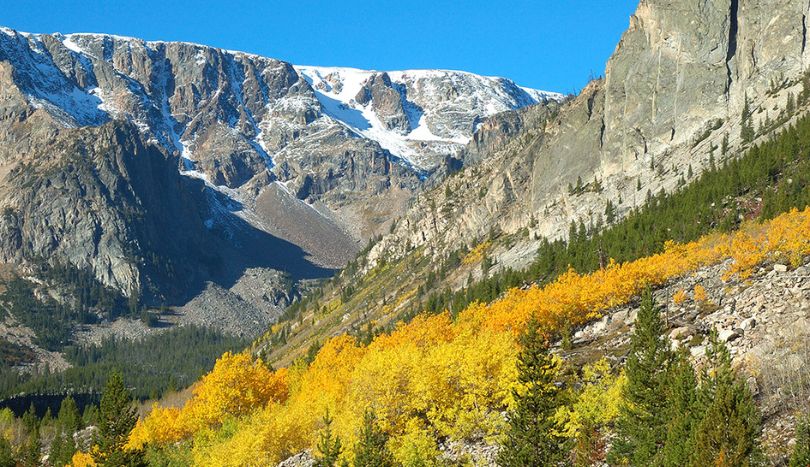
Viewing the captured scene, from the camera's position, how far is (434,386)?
237 feet

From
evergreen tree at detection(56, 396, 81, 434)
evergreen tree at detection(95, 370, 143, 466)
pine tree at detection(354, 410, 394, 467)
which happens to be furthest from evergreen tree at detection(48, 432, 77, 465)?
pine tree at detection(354, 410, 394, 467)

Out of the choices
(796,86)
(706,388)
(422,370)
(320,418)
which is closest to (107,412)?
(320,418)

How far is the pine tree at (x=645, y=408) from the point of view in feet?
158

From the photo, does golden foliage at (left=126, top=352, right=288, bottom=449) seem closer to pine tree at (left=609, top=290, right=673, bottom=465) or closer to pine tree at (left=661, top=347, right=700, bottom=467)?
pine tree at (left=609, top=290, right=673, bottom=465)

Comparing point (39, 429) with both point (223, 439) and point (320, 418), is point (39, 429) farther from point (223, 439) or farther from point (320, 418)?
point (320, 418)

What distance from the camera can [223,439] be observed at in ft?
325

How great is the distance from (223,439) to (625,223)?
102 metres

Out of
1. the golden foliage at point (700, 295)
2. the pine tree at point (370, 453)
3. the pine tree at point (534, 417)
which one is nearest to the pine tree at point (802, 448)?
the pine tree at point (534, 417)

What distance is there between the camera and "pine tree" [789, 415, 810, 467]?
1442 inches

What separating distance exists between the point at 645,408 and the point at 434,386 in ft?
83.8

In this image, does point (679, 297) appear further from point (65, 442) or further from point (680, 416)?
point (65, 442)

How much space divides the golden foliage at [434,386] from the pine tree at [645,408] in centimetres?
475

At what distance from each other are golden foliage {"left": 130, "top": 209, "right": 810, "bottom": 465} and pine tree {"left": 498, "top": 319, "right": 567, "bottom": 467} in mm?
2221

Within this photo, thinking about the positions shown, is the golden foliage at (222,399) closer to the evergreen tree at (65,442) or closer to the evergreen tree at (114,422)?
the evergreen tree at (65,442)
